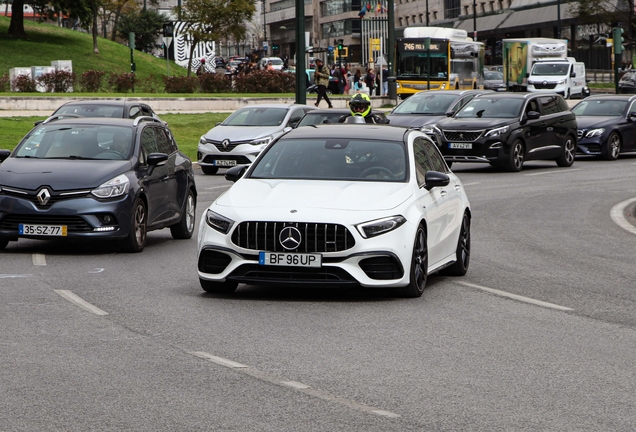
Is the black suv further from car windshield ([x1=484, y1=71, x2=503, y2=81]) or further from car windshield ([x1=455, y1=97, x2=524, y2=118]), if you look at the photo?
car windshield ([x1=484, y1=71, x2=503, y2=81])

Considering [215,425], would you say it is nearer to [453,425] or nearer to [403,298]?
[453,425]

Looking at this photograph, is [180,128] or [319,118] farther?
[180,128]

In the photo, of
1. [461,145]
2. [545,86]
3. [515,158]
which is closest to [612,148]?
[515,158]

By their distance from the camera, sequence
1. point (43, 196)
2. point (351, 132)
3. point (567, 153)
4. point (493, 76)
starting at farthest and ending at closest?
point (493, 76), point (567, 153), point (43, 196), point (351, 132)

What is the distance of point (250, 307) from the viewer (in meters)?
10.1

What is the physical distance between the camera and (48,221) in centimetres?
1362

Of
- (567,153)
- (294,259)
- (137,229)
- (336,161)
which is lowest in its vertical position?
(567,153)

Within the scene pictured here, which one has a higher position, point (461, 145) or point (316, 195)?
point (316, 195)

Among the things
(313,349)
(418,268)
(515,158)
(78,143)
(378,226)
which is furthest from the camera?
(515,158)

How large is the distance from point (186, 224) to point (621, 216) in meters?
7.02

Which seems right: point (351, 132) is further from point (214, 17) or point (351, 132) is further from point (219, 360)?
point (214, 17)

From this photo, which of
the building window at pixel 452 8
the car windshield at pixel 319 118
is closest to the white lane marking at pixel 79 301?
the car windshield at pixel 319 118

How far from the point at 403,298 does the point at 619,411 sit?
4.28 m

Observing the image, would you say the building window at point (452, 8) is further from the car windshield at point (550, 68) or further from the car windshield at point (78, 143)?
the car windshield at point (78, 143)
